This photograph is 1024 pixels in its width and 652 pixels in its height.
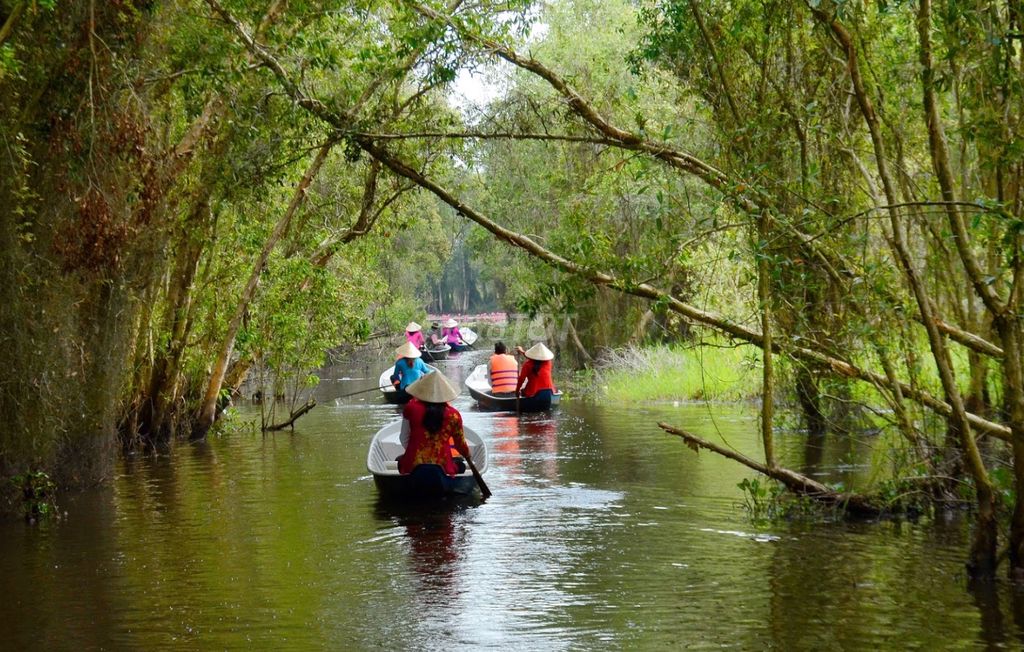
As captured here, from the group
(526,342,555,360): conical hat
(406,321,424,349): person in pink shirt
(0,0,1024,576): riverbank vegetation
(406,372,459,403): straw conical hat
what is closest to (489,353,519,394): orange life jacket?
(526,342,555,360): conical hat

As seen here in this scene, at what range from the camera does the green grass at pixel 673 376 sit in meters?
23.4

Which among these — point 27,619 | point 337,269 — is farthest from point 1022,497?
point 337,269

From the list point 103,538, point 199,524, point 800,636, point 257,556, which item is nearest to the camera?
point 800,636

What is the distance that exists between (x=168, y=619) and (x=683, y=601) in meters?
3.62

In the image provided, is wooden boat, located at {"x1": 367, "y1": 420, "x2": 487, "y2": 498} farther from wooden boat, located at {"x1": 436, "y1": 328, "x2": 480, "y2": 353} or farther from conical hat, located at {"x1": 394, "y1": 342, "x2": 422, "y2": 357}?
wooden boat, located at {"x1": 436, "y1": 328, "x2": 480, "y2": 353}

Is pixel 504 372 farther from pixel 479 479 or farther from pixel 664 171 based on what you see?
pixel 664 171

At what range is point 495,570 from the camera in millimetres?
9555

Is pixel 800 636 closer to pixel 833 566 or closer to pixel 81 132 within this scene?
pixel 833 566

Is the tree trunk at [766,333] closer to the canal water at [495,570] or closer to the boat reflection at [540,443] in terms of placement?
the canal water at [495,570]

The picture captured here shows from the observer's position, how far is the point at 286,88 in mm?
11555

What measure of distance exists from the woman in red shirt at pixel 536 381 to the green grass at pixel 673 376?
277cm

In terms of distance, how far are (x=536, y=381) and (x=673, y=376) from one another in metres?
3.82

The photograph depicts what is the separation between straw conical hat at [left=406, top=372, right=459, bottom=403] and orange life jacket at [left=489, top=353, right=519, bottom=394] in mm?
12455

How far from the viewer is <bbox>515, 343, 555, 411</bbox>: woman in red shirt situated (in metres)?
23.3
